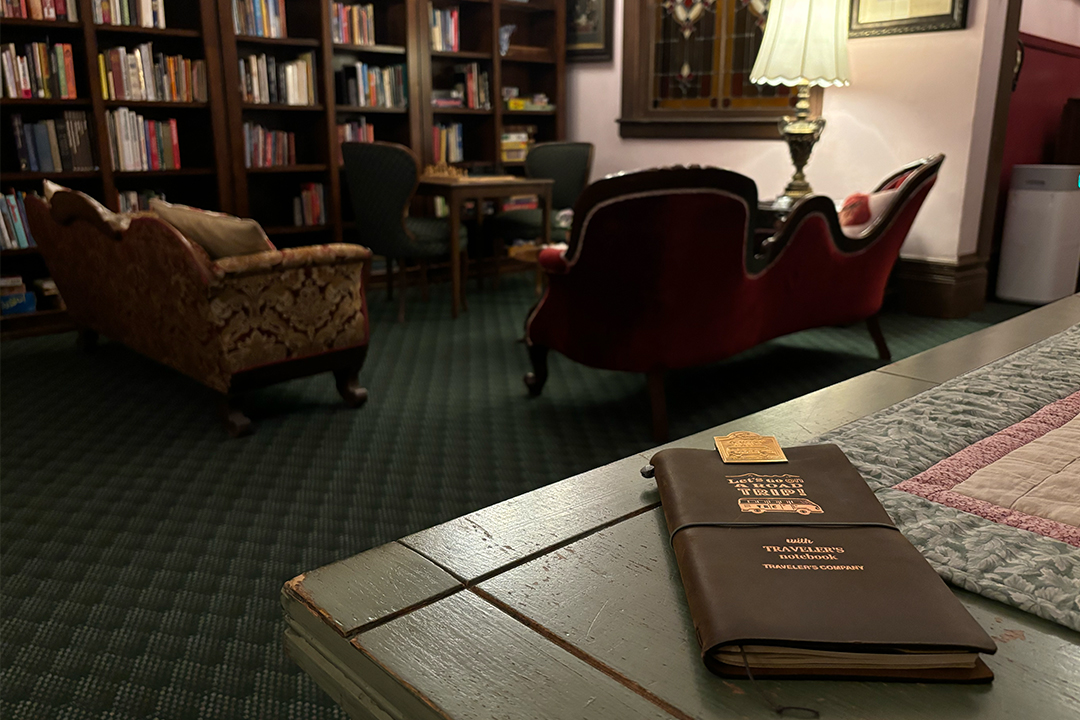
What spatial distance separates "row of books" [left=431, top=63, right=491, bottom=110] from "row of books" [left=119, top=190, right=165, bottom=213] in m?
1.87

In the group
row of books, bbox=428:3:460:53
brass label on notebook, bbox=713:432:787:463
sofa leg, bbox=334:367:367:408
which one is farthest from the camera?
row of books, bbox=428:3:460:53

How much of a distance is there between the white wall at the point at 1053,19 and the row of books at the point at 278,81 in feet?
13.1

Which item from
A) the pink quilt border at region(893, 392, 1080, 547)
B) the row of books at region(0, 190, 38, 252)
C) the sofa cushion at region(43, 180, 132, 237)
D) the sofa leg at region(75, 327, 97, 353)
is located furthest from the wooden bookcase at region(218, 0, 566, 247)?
the pink quilt border at region(893, 392, 1080, 547)

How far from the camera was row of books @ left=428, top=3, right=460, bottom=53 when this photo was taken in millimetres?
5359

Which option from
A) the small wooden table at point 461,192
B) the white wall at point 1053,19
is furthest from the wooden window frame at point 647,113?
the white wall at point 1053,19

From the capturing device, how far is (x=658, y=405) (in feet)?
9.09

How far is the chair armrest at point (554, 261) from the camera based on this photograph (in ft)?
8.88

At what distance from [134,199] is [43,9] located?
0.96 meters

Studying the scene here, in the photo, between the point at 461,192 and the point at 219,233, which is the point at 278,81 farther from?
the point at 219,233

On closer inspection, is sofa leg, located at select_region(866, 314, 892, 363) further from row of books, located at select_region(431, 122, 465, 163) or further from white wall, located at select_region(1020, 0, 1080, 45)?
row of books, located at select_region(431, 122, 465, 163)

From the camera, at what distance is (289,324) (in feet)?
9.34

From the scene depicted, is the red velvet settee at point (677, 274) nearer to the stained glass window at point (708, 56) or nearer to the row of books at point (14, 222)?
the stained glass window at point (708, 56)

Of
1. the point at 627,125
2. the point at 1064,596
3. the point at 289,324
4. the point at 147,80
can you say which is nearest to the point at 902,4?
the point at 627,125

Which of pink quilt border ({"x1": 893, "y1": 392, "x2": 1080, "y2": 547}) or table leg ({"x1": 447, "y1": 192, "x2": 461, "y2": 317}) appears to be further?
table leg ({"x1": 447, "y1": 192, "x2": 461, "y2": 317})
